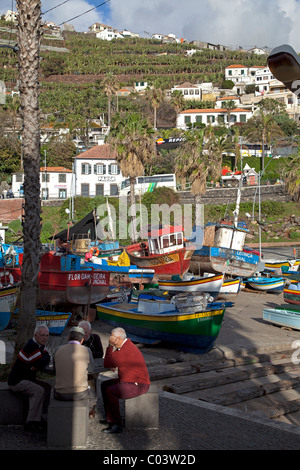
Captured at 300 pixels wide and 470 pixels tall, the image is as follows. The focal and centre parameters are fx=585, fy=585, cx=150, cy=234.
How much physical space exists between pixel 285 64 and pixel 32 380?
634 centimetres

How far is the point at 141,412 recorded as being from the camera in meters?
8.35

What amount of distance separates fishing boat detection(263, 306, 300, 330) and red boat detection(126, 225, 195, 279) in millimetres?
13965

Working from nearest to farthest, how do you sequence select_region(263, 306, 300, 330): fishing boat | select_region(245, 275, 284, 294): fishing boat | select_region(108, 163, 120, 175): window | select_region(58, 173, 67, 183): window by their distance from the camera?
select_region(263, 306, 300, 330): fishing boat, select_region(245, 275, 284, 294): fishing boat, select_region(108, 163, 120, 175): window, select_region(58, 173, 67, 183): window

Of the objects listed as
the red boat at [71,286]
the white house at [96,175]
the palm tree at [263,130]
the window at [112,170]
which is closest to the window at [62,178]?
the white house at [96,175]

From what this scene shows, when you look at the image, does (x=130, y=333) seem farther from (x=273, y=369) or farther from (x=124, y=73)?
(x=124, y=73)

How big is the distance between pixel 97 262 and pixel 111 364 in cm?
2525

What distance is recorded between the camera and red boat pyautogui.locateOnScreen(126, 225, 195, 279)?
36.2m

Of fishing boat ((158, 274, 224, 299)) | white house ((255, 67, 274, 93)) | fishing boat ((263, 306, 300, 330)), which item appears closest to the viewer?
fishing boat ((263, 306, 300, 330))

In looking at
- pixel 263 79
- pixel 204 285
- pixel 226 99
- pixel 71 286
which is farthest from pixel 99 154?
pixel 263 79

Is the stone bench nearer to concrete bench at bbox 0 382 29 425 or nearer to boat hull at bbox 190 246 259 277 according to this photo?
concrete bench at bbox 0 382 29 425

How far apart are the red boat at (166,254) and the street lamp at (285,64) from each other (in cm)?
3228

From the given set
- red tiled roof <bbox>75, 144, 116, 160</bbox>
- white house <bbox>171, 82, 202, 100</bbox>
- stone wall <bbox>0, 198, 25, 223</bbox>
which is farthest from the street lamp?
white house <bbox>171, 82, 202, 100</bbox>

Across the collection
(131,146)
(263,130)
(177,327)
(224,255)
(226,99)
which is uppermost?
(226,99)

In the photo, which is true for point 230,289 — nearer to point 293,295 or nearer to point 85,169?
point 293,295
